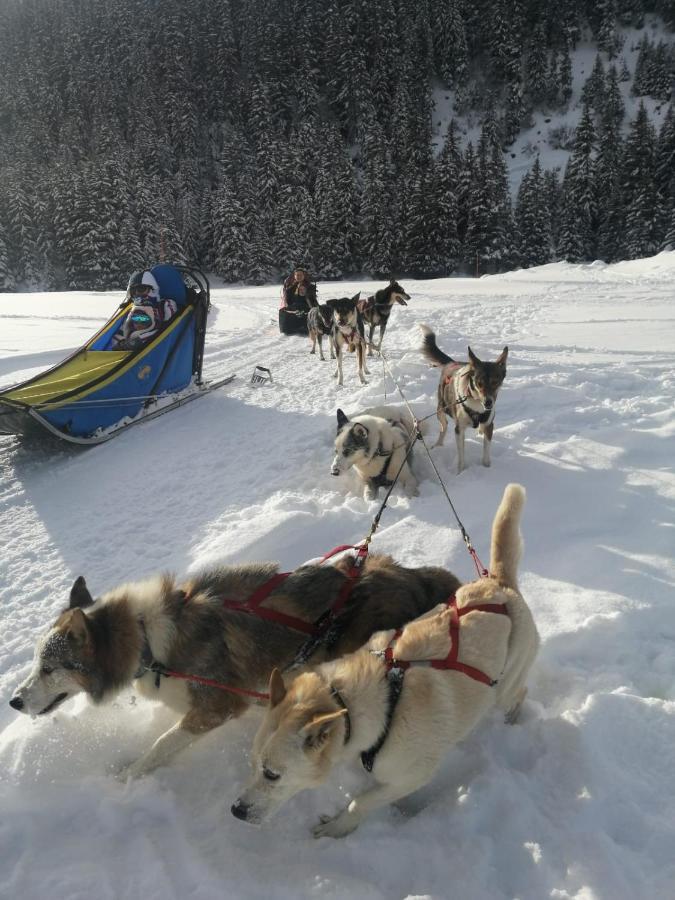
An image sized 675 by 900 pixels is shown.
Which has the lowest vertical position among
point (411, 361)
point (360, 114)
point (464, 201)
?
point (411, 361)

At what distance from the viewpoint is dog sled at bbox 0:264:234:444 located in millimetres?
5664

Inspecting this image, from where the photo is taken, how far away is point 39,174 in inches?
1780

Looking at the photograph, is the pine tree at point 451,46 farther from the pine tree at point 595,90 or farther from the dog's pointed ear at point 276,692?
the dog's pointed ear at point 276,692

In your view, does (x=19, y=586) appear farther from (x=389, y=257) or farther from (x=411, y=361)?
(x=389, y=257)

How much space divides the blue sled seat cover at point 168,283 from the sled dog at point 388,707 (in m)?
7.74

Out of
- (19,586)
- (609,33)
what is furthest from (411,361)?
(609,33)

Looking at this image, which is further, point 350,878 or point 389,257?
point 389,257

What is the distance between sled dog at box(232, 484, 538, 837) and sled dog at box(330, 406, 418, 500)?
9.01ft

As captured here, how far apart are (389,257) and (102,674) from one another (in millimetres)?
38933

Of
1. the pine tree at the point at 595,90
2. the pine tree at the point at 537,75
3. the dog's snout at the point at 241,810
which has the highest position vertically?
the pine tree at the point at 537,75

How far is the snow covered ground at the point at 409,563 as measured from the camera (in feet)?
6.12

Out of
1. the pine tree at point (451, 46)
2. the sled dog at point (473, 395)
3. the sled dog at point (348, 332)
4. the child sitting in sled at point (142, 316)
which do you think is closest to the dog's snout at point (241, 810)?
the sled dog at point (473, 395)

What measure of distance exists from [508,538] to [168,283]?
7882 mm

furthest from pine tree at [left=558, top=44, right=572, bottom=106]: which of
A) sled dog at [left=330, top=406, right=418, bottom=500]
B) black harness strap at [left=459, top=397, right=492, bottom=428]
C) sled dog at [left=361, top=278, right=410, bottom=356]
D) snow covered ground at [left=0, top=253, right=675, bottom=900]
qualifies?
sled dog at [left=330, top=406, right=418, bottom=500]
